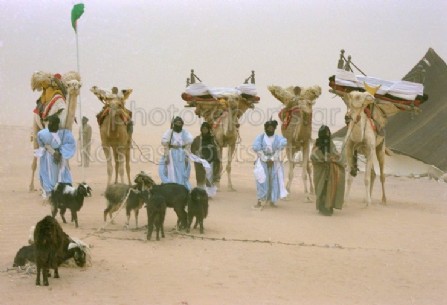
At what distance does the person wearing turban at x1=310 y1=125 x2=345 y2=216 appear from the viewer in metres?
12.8

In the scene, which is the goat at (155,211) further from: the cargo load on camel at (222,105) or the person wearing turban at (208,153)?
the cargo load on camel at (222,105)

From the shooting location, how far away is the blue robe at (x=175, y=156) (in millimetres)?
12727

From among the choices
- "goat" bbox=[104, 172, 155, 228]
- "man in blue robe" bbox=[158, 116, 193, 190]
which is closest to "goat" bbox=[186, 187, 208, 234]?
"goat" bbox=[104, 172, 155, 228]

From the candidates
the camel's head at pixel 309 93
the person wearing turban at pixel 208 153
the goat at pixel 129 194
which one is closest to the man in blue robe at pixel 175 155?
the person wearing turban at pixel 208 153

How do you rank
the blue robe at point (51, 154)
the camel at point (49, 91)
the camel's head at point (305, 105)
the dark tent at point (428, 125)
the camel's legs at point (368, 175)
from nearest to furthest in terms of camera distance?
the blue robe at point (51, 154), the camel's legs at point (368, 175), the camel at point (49, 91), the camel's head at point (305, 105), the dark tent at point (428, 125)

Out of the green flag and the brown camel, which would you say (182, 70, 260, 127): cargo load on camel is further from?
the green flag

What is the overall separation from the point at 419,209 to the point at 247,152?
14.6 meters

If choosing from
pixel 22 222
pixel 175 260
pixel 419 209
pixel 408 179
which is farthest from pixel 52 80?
pixel 408 179

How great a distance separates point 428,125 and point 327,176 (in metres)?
8.30

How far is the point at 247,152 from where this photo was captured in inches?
1126

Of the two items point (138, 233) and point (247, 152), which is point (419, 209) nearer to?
point (138, 233)

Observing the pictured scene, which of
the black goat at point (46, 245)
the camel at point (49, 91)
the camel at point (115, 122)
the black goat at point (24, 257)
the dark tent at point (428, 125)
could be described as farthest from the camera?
the dark tent at point (428, 125)

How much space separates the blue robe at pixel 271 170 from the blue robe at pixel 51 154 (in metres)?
3.49

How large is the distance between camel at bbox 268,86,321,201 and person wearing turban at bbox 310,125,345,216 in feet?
6.62
